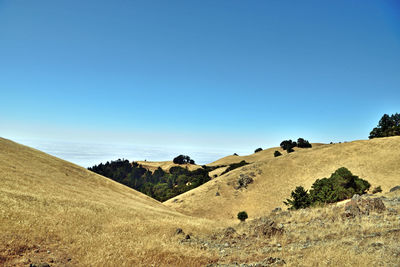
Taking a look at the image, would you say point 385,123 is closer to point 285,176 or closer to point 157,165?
point 285,176

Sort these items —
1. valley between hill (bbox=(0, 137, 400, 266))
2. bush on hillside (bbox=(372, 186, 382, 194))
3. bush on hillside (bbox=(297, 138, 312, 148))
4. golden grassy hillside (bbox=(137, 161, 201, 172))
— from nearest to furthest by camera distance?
valley between hill (bbox=(0, 137, 400, 266)), bush on hillside (bbox=(372, 186, 382, 194)), bush on hillside (bbox=(297, 138, 312, 148)), golden grassy hillside (bbox=(137, 161, 201, 172))

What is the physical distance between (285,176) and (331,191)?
25531 mm

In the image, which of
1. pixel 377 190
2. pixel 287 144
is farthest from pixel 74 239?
pixel 287 144

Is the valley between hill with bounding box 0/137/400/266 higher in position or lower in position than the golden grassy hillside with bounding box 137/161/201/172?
lower

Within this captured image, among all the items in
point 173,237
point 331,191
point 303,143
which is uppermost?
point 303,143

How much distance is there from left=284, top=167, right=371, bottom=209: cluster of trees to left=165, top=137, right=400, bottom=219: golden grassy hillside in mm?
7949

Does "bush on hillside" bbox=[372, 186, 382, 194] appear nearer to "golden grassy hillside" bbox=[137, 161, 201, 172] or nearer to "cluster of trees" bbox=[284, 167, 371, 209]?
"cluster of trees" bbox=[284, 167, 371, 209]

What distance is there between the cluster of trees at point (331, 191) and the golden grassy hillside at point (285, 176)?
7949 millimetres

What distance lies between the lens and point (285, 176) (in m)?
63.1

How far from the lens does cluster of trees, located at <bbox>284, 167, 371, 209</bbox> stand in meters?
36.7

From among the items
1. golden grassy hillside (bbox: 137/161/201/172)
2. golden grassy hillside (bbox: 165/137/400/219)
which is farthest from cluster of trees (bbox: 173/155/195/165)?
golden grassy hillside (bbox: 165/137/400/219)

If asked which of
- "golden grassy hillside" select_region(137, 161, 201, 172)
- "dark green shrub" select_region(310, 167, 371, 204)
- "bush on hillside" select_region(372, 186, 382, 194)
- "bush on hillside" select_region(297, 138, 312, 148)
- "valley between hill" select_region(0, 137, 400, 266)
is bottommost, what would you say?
Result: "bush on hillside" select_region(372, 186, 382, 194)

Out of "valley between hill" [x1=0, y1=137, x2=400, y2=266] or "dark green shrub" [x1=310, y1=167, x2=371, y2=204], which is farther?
"dark green shrub" [x1=310, y1=167, x2=371, y2=204]

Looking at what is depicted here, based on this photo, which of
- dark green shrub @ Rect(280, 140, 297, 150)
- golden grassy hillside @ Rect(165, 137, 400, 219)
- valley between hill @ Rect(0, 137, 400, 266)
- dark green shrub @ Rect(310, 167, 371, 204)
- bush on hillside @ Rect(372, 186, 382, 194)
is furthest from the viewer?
dark green shrub @ Rect(280, 140, 297, 150)
